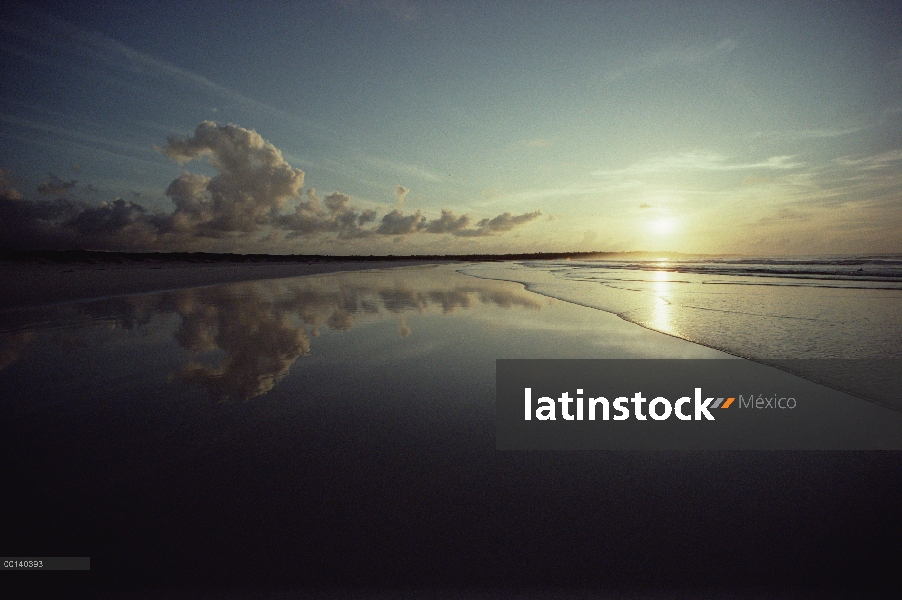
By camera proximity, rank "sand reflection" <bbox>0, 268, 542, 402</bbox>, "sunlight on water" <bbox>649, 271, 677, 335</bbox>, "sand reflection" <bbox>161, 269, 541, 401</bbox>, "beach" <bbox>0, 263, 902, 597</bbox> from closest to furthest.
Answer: "beach" <bbox>0, 263, 902, 597</bbox>
"sand reflection" <bbox>161, 269, 541, 401</bbox>
"sand reflection" <bbox>0, 268, 542, 402</bbox>
"sunlight on water" <bbox>649, 271, 677, 335</bbox>

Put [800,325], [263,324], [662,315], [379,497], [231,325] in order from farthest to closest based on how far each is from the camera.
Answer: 1. [662,315]
2. [263,324]
3. [231,325]
4. [800,325]
5. [379,497]

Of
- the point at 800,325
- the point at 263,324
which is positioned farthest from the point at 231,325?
the point at 800,325

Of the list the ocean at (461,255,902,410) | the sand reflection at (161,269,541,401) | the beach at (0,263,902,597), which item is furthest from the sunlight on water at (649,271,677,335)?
the beach at (0,263,902,597)

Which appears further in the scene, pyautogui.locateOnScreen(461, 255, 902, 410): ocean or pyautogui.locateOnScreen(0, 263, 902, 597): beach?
pyautogui.locateOnScreen(461, 255, 902, 410): ocean

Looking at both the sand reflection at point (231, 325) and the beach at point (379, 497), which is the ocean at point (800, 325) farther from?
the sand reflection at point (231, 325)

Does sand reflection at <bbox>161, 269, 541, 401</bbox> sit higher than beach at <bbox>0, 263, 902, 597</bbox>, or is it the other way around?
sand reflection at <bbox>161, 269, 541, 401</bbox>

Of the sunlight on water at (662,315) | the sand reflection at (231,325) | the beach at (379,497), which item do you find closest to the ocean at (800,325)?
the sunlight on water at (662,315)

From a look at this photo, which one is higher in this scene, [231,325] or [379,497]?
[231,325]

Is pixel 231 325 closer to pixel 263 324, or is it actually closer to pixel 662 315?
pixel 263 324

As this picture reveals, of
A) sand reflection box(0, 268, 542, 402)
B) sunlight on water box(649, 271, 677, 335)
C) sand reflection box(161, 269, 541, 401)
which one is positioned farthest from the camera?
sunlight on water box(649, 271, 677, 335)

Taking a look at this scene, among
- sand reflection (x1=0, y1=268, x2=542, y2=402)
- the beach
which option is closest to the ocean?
the beach

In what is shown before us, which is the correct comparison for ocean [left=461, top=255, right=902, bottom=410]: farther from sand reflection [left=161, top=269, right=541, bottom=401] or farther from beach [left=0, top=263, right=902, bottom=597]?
sand reflection [left=161, top=269, right=541, bottom=401]

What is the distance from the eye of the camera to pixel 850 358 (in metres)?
7.02

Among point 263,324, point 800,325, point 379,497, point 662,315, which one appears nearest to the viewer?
point 379,497
